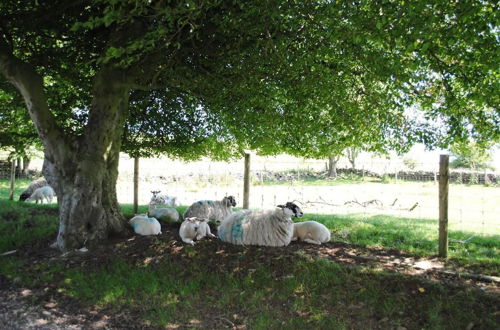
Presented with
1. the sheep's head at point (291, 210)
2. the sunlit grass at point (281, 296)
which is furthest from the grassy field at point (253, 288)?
the sheep's head at point (291, 210)

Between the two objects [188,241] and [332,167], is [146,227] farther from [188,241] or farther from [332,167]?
[332,167]

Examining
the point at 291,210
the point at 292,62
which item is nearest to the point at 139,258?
the point at 291,210

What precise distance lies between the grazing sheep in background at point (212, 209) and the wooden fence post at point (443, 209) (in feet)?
19.5

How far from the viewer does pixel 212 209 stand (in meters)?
12.6

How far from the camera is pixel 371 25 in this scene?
6.07m

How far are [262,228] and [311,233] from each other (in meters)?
1.21

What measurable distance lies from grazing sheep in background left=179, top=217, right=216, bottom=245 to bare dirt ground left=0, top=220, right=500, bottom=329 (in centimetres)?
22

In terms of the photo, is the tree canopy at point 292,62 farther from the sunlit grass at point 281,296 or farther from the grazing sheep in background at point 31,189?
the grazing sheep in background at point 31,189

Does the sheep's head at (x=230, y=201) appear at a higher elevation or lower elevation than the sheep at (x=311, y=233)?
higher

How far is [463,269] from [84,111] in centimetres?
1110

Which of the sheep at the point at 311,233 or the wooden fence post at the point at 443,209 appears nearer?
the wooden fence post at the point at 443,209

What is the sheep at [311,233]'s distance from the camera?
9.46m

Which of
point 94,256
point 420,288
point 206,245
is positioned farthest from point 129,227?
point 420,288

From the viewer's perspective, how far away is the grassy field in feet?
19.7
